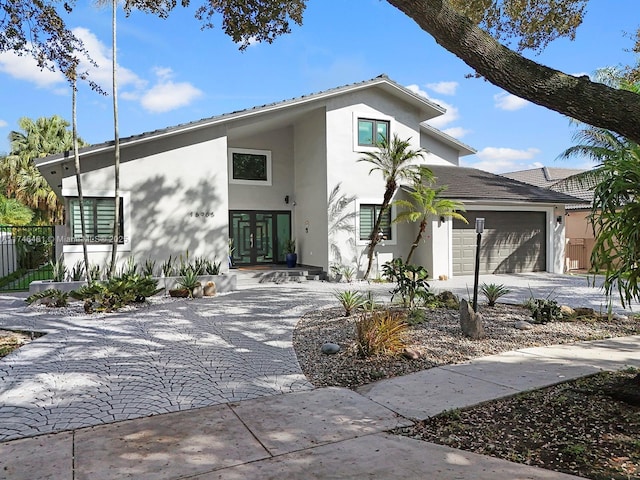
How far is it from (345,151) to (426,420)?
13.1m

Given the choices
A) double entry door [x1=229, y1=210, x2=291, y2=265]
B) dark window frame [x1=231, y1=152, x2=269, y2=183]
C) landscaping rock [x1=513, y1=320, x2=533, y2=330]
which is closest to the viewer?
landscaping rock [x1=513, y1=320, x2=533, y2=330]

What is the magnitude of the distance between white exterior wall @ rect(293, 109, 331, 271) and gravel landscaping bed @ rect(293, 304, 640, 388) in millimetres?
7162

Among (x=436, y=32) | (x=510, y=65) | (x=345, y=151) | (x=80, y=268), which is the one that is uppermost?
(x=345, y=151)

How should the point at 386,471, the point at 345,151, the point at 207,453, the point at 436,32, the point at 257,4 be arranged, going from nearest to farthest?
the point at 386,471, the point at 207,453, the point at 436,32, the point at 257,4, the point at 345,151

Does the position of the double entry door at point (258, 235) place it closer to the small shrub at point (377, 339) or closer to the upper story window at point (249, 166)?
the upper story window at point (249, 166)

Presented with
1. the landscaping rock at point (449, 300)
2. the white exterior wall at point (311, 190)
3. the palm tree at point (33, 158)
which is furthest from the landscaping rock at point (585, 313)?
the palm tree at point (33, 158)

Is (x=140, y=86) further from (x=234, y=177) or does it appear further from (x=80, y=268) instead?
(x=80, y=268)

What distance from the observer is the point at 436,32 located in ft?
14.4

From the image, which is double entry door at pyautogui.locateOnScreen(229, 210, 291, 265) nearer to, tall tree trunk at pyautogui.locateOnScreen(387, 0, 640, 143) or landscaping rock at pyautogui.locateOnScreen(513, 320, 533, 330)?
landscaping rock at pyautogui.locateOnScreen(513, 320, 533, 330)

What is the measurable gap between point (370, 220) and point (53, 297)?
34.6ft

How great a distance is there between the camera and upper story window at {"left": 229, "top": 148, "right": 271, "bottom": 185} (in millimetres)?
17236

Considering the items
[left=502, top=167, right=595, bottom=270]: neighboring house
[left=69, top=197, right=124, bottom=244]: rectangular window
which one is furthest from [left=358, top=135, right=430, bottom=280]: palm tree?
[left=69, top=197, right=124, bottom=244]: rectangular window

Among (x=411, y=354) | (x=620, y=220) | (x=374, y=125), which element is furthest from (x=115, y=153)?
(x=620, y=220)

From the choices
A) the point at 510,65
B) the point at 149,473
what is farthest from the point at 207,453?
the point at 510,65
